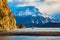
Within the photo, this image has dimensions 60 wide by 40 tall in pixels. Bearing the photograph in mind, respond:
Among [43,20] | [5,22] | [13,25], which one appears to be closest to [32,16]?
[43,20]

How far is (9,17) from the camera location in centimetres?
7675

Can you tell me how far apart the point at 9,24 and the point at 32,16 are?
66.0 metres

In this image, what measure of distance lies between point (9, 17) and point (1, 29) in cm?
1012

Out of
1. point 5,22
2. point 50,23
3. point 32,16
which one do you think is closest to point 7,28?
point 5,22

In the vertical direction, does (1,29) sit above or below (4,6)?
below

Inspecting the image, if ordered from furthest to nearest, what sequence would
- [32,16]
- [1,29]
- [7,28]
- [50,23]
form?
[32,16] < [50,23] < [7,28] < [1,29]

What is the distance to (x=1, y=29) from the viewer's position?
67.3 metres

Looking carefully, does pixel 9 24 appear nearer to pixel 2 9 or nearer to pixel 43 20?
pixel 2 9

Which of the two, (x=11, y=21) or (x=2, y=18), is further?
(x=11, y=21)

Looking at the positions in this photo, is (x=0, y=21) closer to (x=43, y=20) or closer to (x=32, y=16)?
(x=43, y=20)

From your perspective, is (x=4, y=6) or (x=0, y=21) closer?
(x=0, y=21)

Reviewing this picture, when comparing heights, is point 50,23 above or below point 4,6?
below

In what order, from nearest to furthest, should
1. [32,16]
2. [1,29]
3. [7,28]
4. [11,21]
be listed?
[1,29]
[7,28]
[11,21]
[32,16]

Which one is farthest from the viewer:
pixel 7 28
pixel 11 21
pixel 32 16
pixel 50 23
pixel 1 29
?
pixel 32 16
